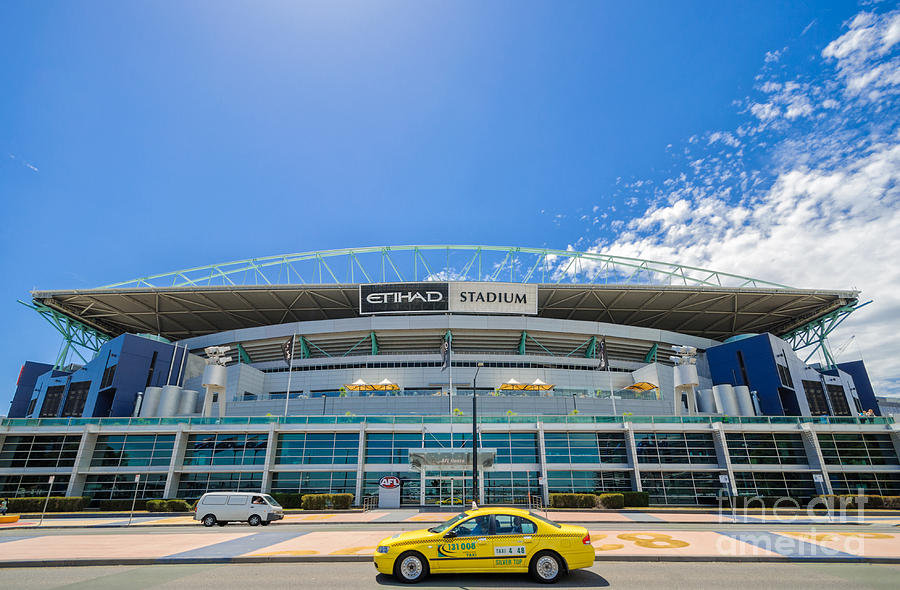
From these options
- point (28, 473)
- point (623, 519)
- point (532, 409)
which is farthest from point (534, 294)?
point (28, 473)

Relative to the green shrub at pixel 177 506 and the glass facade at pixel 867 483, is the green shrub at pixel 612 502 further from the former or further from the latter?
the green shrub at pixel 177 506

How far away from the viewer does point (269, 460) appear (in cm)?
3916

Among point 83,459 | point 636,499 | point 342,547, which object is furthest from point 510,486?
point 83,459

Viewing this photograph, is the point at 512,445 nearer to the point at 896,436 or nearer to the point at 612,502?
the point at 612,502

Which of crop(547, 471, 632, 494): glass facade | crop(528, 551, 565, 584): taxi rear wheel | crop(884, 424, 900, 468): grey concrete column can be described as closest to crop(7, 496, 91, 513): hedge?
crop(547, 471, 632, 494): glass facade

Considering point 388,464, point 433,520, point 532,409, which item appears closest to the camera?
point 433,520

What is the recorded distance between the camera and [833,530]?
67.8 feet

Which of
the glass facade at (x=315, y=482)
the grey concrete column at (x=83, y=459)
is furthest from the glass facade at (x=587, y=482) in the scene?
the grey concrete column at (x=83, y=459)

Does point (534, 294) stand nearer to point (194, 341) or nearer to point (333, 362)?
point (333, 362)

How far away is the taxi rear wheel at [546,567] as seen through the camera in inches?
416

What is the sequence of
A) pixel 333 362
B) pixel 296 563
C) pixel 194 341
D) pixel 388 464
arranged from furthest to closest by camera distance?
1. pixel 194 341
2. pixel 333 362
3. pixel 388 464
4. pixel 296 563

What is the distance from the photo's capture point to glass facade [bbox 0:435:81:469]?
4084 cm

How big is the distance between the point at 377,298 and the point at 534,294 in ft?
71.0

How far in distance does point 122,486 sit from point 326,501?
1985cm
